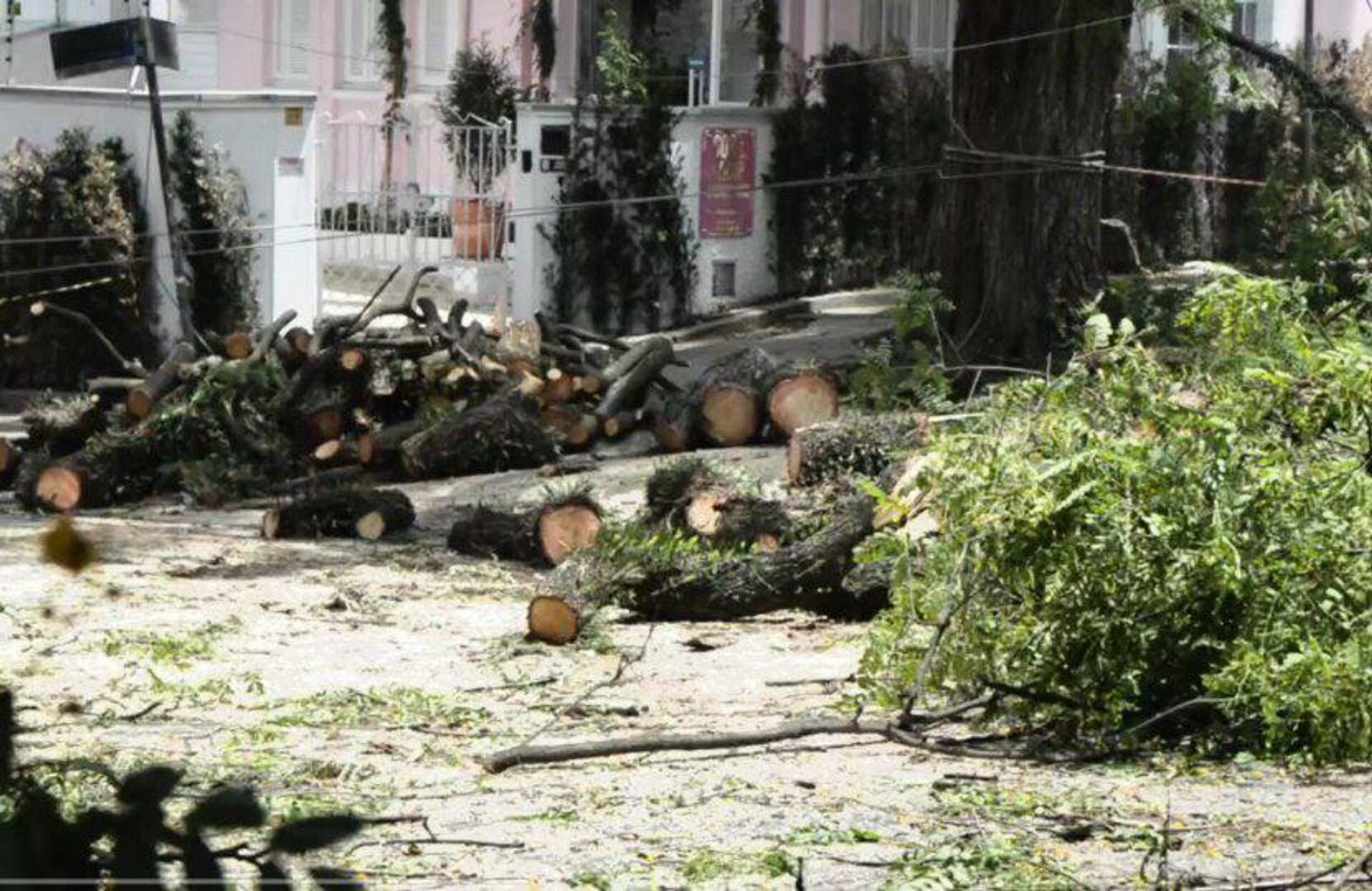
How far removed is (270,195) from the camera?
1989cm

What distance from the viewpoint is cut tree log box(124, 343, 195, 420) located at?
1532cm

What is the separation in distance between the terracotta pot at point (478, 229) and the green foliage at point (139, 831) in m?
19.6

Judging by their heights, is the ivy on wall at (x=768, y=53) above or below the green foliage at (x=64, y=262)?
above

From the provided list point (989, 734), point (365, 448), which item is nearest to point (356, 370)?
point (365, 448)

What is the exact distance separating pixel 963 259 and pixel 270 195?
6.59 metres

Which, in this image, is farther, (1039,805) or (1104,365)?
(1104,365)

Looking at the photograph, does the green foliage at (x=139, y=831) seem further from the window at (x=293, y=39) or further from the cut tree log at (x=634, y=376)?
the window at (x=293, y=39)

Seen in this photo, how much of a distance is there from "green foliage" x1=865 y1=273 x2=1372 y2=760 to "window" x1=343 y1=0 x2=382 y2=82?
71.5 feet

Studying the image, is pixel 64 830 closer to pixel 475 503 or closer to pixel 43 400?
pixel 475 503

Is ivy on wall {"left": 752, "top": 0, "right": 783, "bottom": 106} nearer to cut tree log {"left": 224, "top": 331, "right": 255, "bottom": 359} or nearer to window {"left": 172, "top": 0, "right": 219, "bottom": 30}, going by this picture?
window {"left": 172, "top": 0, "right": 219, "bottom": 30}

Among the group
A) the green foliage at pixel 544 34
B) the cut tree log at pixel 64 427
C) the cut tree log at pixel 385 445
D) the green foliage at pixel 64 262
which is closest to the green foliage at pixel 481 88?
the green foliage at pixel 544 34

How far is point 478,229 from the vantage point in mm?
21688

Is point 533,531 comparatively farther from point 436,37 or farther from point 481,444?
point 436,37

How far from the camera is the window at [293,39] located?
2880cm
